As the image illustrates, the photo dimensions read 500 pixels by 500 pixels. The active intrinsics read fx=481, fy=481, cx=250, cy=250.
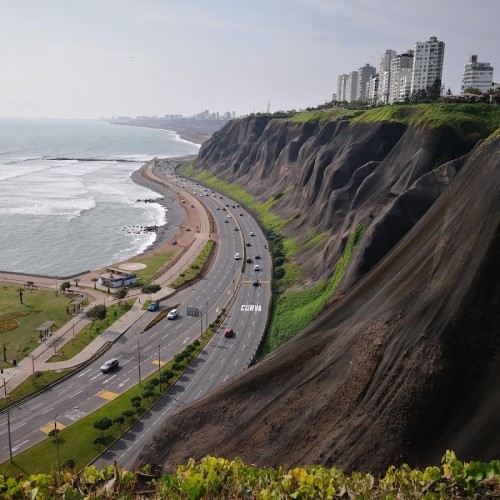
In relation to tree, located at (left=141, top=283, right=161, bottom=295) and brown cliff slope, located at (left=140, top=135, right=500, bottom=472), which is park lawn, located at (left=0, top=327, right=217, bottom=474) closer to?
brown cliff slope, located at (left=140, top=135, right=500, bottom=472)

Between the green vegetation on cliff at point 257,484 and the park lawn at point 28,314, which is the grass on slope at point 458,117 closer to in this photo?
the park lawn at point 28,314

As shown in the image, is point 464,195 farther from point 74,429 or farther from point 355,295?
point 74,429

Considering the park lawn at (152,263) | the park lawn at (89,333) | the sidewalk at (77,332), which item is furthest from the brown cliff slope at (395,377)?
the park lawn at (152,263)

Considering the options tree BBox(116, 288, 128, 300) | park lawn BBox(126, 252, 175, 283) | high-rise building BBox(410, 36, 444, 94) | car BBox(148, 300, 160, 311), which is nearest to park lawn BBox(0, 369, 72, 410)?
car BBox(148, 300, 160, 311)

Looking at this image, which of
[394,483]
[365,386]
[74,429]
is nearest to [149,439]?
[74,429]

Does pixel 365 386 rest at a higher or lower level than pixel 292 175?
lower

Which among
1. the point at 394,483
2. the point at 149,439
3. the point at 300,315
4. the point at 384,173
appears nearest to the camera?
the point at 394,483

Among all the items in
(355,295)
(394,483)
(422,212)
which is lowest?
(355,295)
